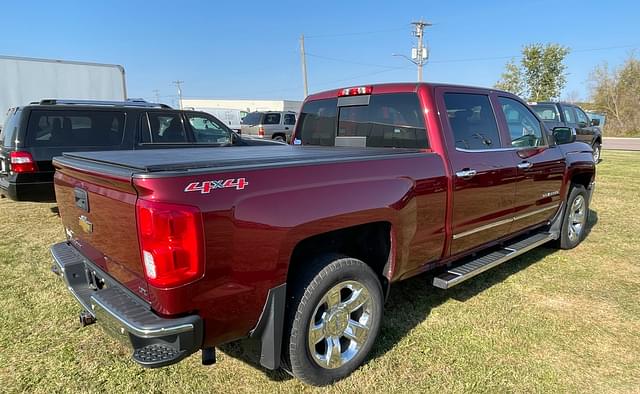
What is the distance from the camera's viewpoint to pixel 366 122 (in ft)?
12.5

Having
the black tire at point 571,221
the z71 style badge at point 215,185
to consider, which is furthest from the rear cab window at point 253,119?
the z71 style badge at point 215,185

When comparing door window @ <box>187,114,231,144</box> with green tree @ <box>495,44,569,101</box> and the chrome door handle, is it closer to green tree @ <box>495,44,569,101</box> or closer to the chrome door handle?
the chrome door handle

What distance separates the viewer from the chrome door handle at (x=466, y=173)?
10.5ft

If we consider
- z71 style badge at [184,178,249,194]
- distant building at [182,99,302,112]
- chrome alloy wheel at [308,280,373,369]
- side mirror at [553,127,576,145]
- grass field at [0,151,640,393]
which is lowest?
grass field at [0,151,640,393]

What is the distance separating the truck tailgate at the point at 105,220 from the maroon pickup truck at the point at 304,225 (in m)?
0.01

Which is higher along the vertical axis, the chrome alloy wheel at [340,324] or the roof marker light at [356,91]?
the roof marker light at [356,91]

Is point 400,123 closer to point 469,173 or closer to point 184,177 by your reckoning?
point 469,173

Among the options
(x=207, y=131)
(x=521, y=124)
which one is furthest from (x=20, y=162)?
(x=521, y=124)

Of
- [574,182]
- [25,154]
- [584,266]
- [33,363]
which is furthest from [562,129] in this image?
[25,154]

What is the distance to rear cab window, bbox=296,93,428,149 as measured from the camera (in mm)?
A: 3361

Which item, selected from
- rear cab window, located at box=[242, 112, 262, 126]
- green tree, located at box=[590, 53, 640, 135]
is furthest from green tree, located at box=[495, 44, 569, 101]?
rear cab window, located at box=[242, 112, 262, 126]

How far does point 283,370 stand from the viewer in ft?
8.95

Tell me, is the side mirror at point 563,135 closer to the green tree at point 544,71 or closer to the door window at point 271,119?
the door window at point 271,119

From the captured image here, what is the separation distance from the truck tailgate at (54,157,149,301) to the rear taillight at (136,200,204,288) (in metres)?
0.11
